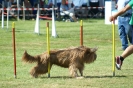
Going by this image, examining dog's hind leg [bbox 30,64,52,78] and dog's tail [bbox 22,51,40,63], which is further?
dog's hind leg [bbox 30,64,52,78]

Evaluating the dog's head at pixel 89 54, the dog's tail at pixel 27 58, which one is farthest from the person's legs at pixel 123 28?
the dog's tail at pixel 27 58

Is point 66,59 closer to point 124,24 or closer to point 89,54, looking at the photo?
point 89,54

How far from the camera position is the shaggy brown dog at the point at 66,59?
33.5 ft

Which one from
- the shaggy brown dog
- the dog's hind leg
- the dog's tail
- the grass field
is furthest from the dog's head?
the dog's tail

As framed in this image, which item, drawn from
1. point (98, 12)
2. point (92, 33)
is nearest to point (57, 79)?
point (92, 33)

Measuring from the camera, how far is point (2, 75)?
10898 mm

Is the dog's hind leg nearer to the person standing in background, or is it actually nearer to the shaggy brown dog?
the shaggy brown dog

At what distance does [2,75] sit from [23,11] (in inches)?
869

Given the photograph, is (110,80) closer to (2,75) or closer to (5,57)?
(2,75)

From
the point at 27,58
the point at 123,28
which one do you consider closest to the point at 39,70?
the point at 27,58

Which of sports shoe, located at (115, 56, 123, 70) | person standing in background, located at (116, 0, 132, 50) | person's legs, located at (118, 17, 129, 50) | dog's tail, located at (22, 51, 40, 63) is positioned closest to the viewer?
dog's tail, located at (22, 51, 40, 63)

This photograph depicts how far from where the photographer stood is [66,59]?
10227 mm

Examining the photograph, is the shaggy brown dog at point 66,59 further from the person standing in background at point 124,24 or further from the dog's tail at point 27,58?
the person standing in background at point 124,24

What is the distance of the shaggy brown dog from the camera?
1021 cm
